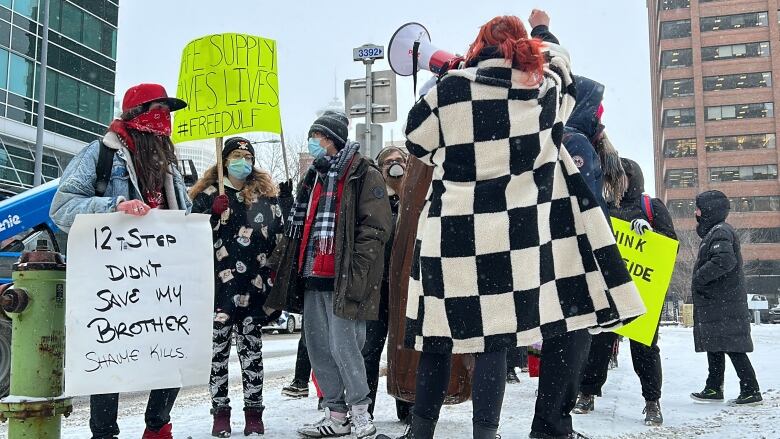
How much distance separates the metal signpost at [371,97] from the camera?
942 centimetres

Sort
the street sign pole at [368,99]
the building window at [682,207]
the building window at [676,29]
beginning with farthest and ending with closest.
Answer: the building window at [676,29] → the building window at [682,207] → the street sign pole at [368,99]

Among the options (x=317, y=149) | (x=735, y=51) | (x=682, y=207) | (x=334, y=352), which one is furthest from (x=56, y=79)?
(x=735, y=51)

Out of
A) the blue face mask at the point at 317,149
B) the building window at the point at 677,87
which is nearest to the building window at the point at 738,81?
the building window at the point at 677,87

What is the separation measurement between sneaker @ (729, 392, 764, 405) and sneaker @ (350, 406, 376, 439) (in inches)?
137

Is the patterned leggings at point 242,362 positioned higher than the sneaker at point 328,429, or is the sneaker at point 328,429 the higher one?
the patterned leggings at point 242,362

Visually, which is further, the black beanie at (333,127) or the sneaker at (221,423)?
the black beanie at (333,127)

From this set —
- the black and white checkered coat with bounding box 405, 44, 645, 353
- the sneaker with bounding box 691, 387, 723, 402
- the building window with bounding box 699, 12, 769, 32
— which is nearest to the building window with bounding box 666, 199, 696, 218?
the building window with bounding box 699, 12, 769, 32

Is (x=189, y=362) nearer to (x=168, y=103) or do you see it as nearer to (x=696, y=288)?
(x=168, y=103)

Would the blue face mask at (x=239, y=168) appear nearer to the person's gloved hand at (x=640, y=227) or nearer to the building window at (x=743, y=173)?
the person's gloved hand at (x=640, y=227)

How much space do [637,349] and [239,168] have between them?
304cm

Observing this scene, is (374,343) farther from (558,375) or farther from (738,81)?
(738,81)

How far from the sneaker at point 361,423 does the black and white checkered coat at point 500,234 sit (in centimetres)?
112

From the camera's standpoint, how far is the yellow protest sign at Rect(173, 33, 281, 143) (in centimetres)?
532

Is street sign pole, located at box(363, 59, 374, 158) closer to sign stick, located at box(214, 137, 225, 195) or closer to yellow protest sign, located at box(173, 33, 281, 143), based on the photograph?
yellow protest sign, located at box(173, 33, 281, 143)
